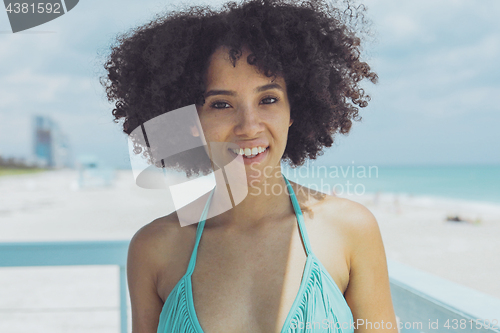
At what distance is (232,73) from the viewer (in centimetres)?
101

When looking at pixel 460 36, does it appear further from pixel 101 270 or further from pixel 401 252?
pixel 101 270

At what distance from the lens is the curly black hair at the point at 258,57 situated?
1.06 metres

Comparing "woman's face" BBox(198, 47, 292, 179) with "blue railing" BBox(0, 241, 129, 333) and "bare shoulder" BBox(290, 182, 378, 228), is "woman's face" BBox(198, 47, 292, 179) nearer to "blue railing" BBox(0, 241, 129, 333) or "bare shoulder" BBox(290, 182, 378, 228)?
"bare shoulder" BBox(290, 182, 378, 228)

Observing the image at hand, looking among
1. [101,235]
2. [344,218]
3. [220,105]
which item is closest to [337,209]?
[344,218]

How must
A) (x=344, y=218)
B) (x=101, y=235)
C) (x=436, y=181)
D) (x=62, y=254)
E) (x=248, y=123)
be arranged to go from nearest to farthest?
1. (x=248, y=123)
2. (x=344, y=218)
3. (x=62, y=254)
4. (x=101, y=235)
5. (x=436, y=181)

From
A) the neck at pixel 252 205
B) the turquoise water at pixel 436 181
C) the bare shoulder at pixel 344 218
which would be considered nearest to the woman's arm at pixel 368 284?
the bare shoulder at pixel 344 218

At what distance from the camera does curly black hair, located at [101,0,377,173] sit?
1061 mm

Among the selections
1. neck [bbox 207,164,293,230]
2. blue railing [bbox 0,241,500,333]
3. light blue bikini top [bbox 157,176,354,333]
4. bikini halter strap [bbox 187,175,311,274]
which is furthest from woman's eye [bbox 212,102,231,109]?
blue railing [bbox 0,241,500,333]

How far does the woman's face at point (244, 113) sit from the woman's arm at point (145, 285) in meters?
0.34

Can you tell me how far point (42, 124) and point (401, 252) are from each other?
809 inches

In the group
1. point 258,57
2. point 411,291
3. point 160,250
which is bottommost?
point 411,291

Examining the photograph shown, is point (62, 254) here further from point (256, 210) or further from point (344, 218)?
point (344, 218)

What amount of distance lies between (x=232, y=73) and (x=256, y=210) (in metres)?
0.41

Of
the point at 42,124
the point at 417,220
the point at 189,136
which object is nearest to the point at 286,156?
the point at 189,136
